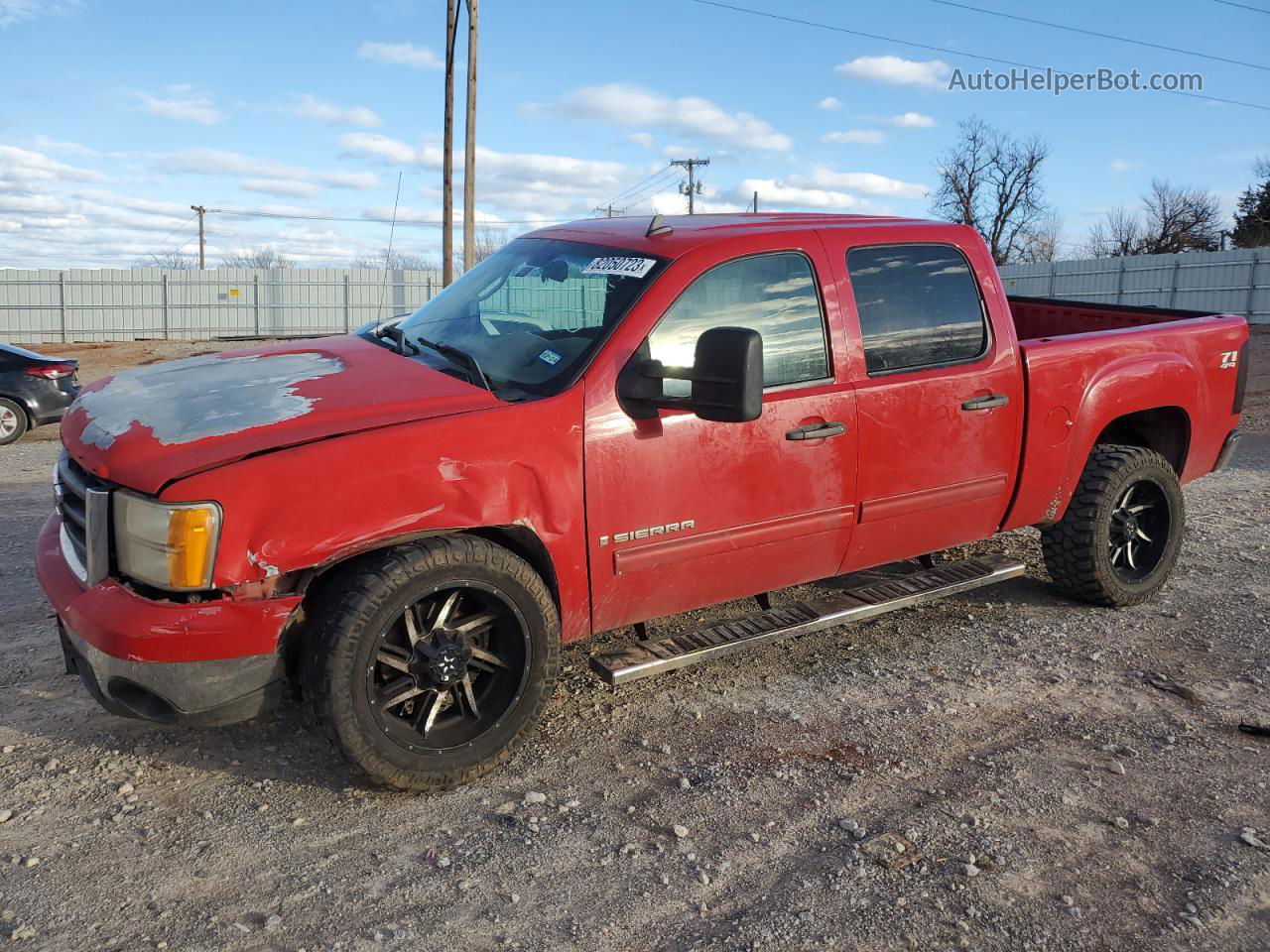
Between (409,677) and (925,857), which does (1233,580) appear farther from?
(409,677)

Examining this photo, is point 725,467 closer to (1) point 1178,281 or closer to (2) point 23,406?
(2) point 23,406

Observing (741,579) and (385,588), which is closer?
(385,588)

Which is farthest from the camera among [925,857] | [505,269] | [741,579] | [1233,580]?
[1233,580]

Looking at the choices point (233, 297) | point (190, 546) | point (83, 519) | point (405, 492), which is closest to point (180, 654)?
point (190, 546)

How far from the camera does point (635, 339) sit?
369cm

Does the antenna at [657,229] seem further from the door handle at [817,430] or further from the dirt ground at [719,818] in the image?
the dirt ground at [719,818]

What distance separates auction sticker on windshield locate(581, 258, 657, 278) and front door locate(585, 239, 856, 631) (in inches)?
4.7

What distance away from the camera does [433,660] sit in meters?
3.30

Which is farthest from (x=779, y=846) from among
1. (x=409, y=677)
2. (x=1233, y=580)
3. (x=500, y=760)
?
(x=1233, y=580)

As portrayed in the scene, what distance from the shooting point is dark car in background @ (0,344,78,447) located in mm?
11766

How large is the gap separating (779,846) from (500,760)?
3.26ft

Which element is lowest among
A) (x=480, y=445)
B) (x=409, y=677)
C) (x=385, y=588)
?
(x=409, y=677)

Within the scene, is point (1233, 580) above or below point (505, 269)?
below

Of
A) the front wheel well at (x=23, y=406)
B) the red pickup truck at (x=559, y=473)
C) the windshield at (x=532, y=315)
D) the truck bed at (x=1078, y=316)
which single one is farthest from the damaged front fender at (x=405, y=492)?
the front wheel well at (x=23, y=406)
